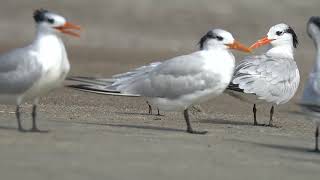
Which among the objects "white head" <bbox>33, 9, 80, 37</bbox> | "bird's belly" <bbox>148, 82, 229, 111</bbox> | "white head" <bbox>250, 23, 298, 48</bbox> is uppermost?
"white head" <bbox>250, 23, 298, 48</bbox>

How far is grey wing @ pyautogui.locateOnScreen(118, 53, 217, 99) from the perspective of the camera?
30.6 ft

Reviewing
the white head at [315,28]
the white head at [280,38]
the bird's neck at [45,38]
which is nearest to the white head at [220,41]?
the white head at [315,28]

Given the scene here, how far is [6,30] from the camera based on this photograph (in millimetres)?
25094

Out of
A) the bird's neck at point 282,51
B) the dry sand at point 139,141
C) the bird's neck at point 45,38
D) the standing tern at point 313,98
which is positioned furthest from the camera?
the bird's neck at point 282,51

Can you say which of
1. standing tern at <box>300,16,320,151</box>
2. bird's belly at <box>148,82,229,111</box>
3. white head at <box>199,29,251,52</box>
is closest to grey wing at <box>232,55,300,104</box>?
white head at <box>199,29,251,52</box>

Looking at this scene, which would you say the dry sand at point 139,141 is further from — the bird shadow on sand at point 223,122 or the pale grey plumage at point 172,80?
the pale grey plumage at point 172,80

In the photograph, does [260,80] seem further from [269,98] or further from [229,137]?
[229,137]

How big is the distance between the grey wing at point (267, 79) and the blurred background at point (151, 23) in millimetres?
9492

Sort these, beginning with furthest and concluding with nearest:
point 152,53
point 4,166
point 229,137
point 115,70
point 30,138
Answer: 1. point 152,53
2. point 115,70
3. point 229,137
4. point 30,138
5. point 4,166

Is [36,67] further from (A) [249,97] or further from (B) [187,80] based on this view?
(A) [249,97]

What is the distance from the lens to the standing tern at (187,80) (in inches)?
366

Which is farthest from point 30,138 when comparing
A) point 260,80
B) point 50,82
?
point 260,80

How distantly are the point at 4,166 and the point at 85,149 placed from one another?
37.4 inches

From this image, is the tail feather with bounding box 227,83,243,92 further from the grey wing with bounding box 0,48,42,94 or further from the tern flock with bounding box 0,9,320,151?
the grey wing with bounding box 0,48,42,94
